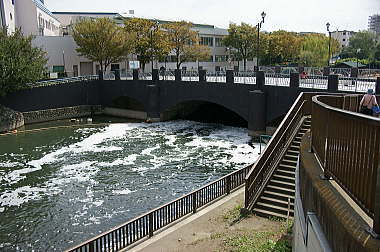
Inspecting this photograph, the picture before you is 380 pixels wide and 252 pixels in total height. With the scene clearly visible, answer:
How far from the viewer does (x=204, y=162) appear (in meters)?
25.6

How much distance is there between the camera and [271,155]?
1473 centimetres

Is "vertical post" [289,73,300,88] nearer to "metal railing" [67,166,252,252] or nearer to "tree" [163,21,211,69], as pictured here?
"metal railing" [67,166,252,252]

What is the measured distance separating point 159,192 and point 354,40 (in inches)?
4507

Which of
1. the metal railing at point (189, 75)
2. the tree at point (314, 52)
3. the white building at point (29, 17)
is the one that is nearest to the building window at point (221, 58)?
the tree at point (314, 52)

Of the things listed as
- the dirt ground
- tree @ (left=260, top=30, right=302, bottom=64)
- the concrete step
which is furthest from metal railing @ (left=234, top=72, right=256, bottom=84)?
tree @ (left=260, top=30, right=302, bottom=64)

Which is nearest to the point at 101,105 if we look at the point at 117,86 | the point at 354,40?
the point at 117,86

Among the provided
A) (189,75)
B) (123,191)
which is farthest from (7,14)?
(123,191)

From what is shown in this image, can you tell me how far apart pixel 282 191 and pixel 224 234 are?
3295mm

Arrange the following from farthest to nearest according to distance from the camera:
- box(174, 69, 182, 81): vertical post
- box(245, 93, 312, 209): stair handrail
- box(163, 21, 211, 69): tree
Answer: box(163, 21, 211, 69): tree
box(174, 69, 182, 81): vertical post
box(245, 93, 312, 209): stair handrail

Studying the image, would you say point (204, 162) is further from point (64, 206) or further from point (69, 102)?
point (69, 102)

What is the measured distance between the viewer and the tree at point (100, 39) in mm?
54938

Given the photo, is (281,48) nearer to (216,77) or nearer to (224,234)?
(216,77)

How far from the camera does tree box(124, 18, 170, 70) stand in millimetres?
59969

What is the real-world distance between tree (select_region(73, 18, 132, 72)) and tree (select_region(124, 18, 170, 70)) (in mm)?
3793
